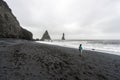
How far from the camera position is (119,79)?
6.62 meters

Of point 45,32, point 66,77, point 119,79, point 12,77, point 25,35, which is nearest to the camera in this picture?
point 12,77

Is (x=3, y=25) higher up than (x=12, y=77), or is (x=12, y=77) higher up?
(x=3, y=25)

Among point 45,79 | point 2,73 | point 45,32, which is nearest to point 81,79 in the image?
point 45,79

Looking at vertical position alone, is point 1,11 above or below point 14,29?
above

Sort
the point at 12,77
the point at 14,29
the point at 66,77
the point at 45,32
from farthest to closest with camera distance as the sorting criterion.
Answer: the point at 45,32 < the point at 14,29 < the point at 66,77 < the point at 12,77

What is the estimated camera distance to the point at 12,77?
511cm

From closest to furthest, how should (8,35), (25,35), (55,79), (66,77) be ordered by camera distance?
(55,79) → (66,77) → (8,35) → (25,35)

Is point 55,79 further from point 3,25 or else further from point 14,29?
point 14,29

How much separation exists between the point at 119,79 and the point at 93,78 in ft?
5.92

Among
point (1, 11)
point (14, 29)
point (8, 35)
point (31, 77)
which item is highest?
point (1, 11)

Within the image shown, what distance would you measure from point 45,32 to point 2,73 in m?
145

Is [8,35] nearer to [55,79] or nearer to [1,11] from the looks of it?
[1,11]

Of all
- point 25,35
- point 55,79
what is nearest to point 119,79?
point 55,79

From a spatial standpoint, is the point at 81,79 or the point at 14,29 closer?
the point at 81,79
